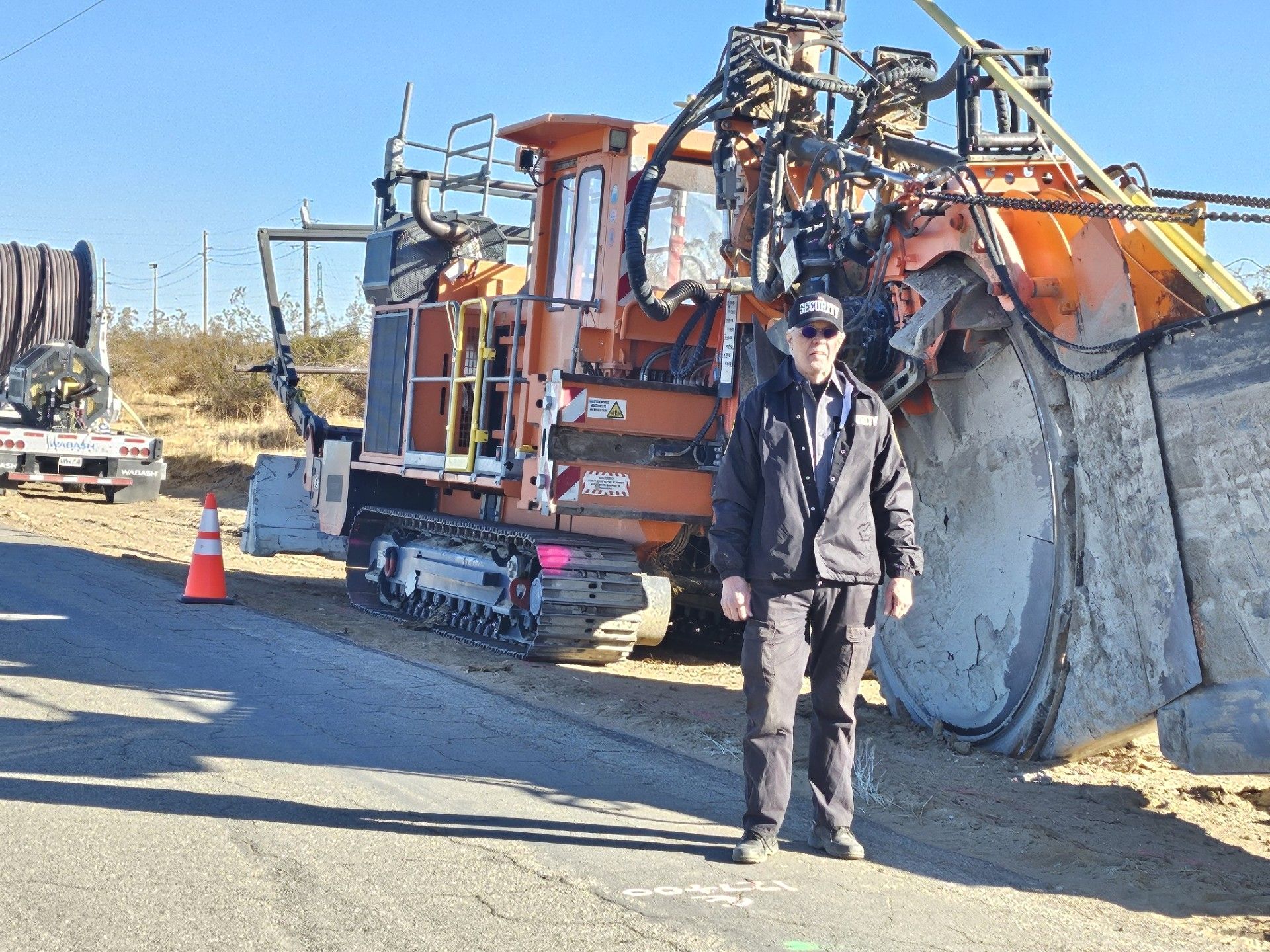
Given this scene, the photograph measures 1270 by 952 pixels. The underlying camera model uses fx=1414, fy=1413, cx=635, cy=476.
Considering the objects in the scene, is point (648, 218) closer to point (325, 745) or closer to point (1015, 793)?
point (325, 745)

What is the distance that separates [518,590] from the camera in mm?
9906

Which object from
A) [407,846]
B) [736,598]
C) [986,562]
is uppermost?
[986,562]

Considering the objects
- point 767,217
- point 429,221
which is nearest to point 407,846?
point 767,217

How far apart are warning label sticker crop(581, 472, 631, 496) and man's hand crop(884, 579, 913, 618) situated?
4267 mm

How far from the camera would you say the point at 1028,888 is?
477 cm

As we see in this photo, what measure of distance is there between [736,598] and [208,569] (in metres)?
7.80

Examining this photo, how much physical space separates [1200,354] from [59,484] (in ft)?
70.9

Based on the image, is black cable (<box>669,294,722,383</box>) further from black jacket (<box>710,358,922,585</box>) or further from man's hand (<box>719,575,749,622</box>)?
man's hand (<box>719,575,749,622</box>)

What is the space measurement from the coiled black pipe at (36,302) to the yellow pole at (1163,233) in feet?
69.4

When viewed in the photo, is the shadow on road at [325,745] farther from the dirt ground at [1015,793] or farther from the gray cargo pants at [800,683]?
the gray cargo pants at [800,683]

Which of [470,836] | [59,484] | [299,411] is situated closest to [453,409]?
[299,411]

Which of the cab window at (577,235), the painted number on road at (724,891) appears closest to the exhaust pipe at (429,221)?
the cab window at (577,235)

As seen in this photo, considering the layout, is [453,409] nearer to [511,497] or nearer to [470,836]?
[511,497]

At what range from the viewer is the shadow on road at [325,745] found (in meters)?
5.16
